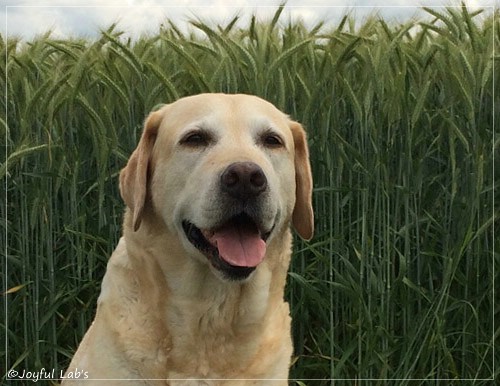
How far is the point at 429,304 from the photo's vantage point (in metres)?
4.17

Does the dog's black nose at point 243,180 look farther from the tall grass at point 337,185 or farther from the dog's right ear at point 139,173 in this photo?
the tall grass at point 337,185

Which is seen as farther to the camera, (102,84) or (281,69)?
(102,84)

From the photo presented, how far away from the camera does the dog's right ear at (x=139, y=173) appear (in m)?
2.97

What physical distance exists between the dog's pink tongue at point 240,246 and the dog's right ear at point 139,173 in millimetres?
316

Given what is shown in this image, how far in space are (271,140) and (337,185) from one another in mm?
1043

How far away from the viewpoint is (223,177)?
2754 millimetres

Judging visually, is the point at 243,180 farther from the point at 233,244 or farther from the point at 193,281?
the point at 193,281

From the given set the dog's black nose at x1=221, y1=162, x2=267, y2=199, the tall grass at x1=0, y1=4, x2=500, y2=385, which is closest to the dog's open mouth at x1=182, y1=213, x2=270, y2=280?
the dog's black nose at x1=221, y1=162, x2=267, y2=199

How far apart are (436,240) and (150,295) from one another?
1869 millimetres

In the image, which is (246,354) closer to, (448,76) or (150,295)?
(150,295)

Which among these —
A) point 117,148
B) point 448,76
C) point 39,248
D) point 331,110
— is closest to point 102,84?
point 117,148

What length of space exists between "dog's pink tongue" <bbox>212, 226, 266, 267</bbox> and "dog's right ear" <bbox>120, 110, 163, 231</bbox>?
32 centimetres

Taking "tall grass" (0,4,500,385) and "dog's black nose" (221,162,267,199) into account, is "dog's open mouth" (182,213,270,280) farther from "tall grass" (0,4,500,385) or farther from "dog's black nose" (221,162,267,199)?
"tall grass" (0,4,500,385)

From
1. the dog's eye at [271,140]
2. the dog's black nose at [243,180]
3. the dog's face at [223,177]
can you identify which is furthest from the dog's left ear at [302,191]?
the dog's black nose at [243,180]
